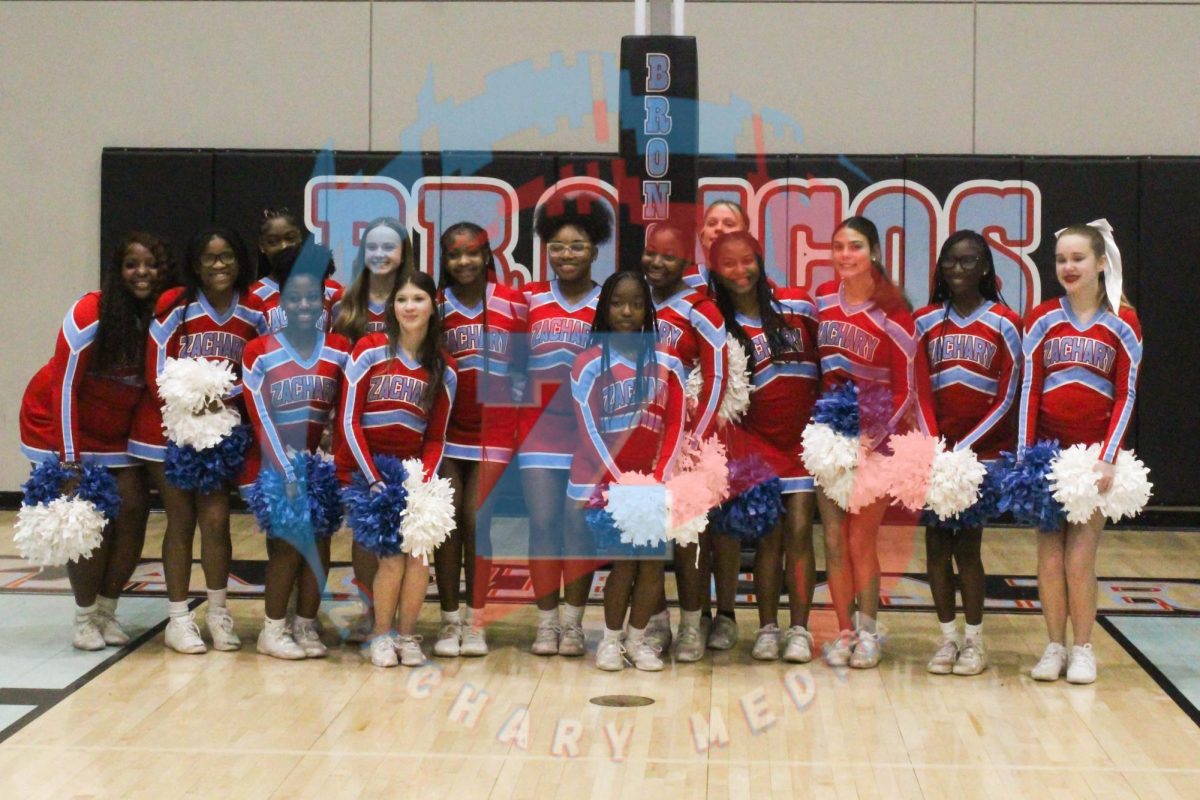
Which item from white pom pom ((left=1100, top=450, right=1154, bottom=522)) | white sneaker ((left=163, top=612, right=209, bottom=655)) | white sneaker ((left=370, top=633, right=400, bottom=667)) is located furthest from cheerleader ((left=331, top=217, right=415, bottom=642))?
white pom pom ((left=1100, top=450, right=1154, bottom=522))

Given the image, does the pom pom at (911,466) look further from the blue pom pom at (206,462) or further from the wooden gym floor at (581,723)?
the blue pom pom at (206,462)

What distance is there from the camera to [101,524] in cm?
456

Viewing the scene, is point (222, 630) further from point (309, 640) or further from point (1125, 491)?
point (1125, 491)

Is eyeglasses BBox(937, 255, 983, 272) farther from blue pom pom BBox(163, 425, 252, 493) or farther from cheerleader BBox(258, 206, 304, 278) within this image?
blue pom pom BBox(163, 425, 252, 493)

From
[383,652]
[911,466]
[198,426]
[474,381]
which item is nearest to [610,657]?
[383,652]

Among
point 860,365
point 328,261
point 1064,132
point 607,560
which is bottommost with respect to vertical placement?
point 607,560

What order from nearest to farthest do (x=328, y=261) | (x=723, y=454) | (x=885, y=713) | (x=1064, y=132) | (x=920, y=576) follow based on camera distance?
(x=885, y=713) < (x=723, y=454) < (x=328, y=261) < (x=920, y=576) < (x=1064, y=132)

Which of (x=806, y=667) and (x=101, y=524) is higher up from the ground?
(x=101, y=524)

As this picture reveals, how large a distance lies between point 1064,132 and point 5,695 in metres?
5.63

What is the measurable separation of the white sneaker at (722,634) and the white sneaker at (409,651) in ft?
3.06

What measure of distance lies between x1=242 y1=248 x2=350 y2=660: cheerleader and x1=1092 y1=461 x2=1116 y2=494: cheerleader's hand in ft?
7.40

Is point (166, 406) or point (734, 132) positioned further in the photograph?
point (734, 132)

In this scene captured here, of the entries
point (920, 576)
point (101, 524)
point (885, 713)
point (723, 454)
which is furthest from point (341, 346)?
point (920, 576)

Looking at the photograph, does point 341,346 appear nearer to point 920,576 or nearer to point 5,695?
point 5,695
